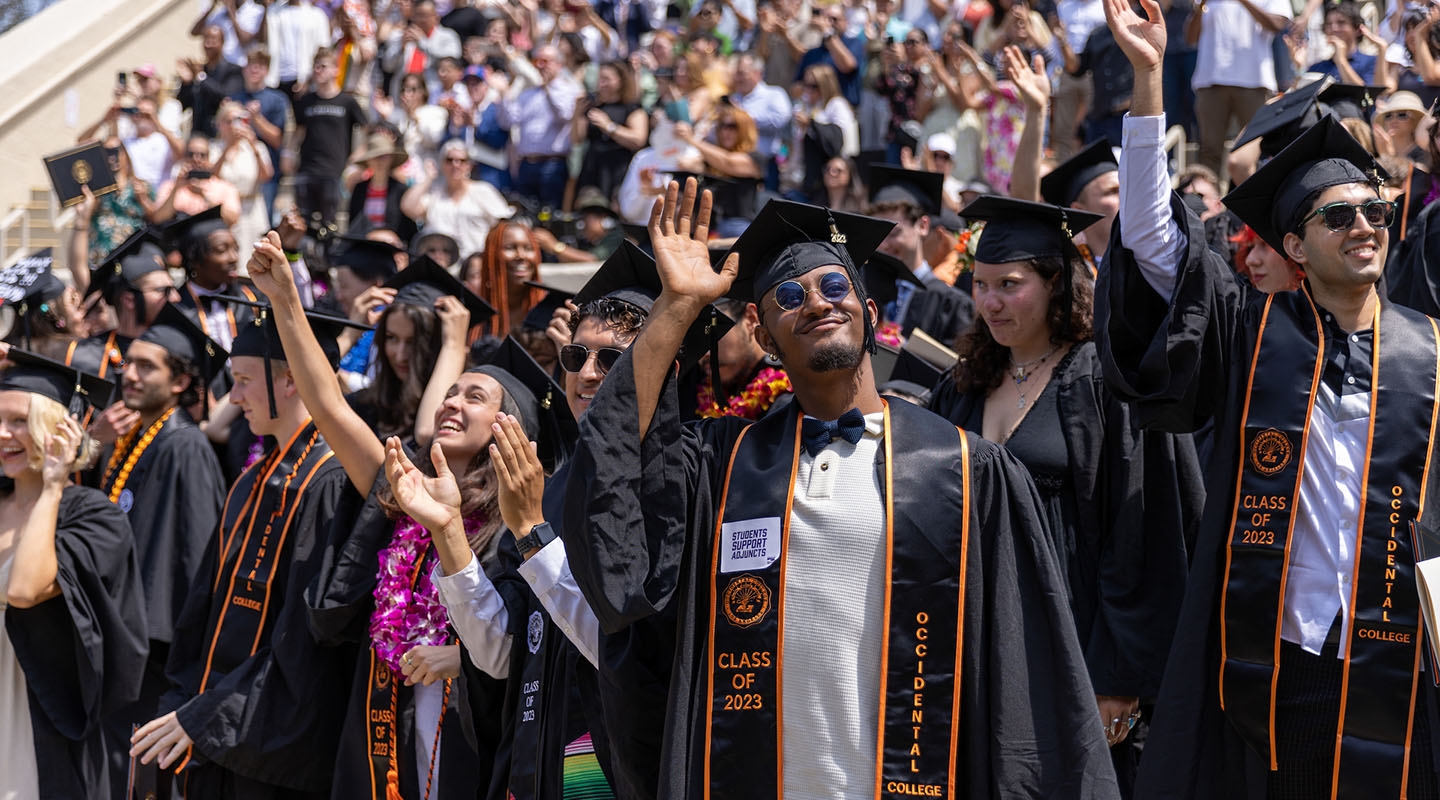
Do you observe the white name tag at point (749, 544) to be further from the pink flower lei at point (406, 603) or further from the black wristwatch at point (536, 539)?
the pink flower lei at point (406, 603)

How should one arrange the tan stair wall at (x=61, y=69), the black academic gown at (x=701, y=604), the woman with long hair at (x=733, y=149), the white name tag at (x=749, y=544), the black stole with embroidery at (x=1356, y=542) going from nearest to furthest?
the black academic gown at (x=701, y=604) → the white name tag at (x=749, y=544) → the black stole with embroidery at (x=1356, y=542) → the woman with long hair at (x=733, y=149) → the tan stair wall at (x=61, y=69)

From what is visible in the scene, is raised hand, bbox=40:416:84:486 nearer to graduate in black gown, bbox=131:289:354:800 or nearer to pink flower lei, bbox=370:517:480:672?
graduate in black gown, bbox=131:289:354:800

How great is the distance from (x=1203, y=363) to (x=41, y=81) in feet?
57.1

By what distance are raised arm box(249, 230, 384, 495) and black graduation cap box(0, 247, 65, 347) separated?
385cm

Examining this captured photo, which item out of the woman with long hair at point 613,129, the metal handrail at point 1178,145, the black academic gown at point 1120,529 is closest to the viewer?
the black academic gown at point 1120,529

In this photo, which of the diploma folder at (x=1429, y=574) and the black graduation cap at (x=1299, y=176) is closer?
the diploma folder at (x=1429, y=574)

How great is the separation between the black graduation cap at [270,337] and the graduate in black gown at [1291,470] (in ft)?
10.4

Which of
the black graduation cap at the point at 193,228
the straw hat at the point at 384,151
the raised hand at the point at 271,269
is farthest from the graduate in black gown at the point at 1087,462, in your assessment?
the straw hat at the point at 384,151

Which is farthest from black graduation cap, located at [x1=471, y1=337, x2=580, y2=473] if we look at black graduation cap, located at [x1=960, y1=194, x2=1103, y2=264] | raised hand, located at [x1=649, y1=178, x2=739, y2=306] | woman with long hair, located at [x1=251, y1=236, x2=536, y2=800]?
raised hand, located at [x1=649, y1=178, x2=739, y2=306]

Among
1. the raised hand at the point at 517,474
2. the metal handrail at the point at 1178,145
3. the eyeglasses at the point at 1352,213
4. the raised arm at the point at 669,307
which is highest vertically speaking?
the metal handrail at the point at 1178,145

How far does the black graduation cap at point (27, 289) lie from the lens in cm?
855

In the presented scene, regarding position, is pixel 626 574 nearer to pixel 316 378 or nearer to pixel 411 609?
pixel 411 609

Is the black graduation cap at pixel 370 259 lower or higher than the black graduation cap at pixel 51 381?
higher

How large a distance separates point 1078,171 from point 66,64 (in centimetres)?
1636
